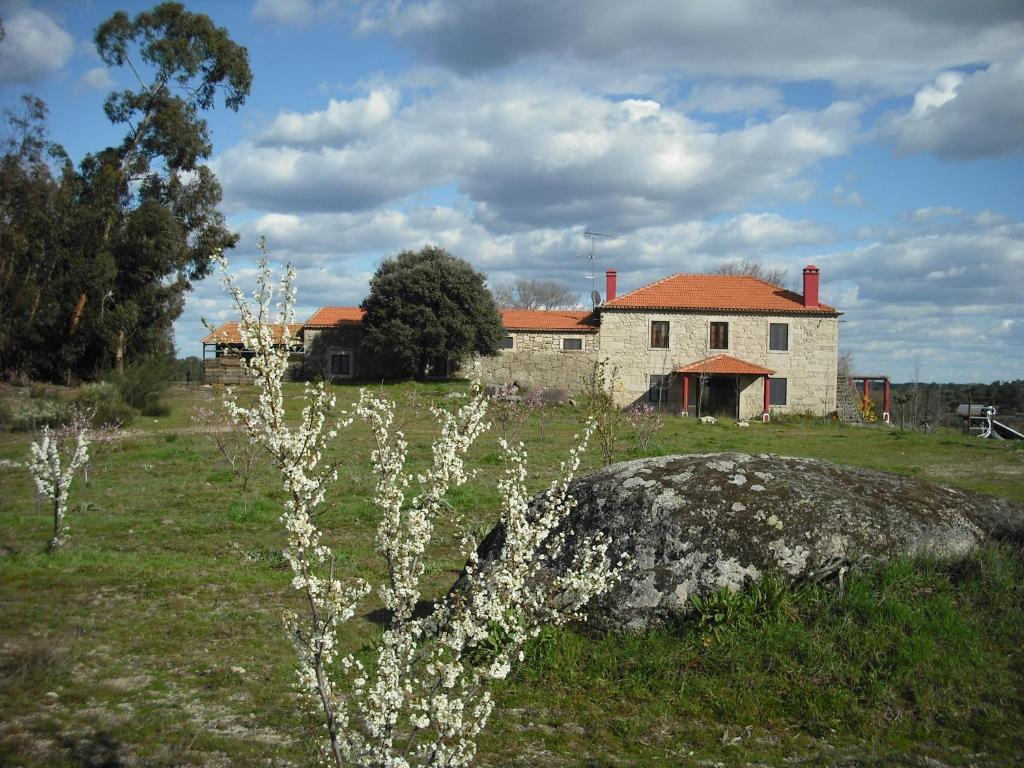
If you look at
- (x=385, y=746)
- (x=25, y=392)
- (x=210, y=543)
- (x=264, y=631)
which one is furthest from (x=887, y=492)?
(x=25, y=392)

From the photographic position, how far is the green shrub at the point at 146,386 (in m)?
25.3

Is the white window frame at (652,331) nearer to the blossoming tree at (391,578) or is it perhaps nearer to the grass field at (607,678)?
the grass field at (607,678)

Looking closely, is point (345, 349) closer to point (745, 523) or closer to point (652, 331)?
point (652, 331)

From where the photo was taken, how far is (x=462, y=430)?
12.4ft

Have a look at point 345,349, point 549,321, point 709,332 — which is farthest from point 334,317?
point 709,332

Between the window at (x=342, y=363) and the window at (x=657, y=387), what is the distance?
54.7 ft

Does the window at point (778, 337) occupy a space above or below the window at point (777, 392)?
above

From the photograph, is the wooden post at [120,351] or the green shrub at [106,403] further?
the wooden post at [120,351]

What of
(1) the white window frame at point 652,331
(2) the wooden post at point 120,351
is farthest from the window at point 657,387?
(2) the wooden post at point 120,351

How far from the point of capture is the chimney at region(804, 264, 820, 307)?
123 feet

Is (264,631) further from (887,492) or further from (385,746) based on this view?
(887,492)

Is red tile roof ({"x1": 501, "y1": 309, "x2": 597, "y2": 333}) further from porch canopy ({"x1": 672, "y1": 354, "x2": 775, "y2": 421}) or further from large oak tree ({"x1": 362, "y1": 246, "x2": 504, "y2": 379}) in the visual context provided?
porch canopy ({"x1": 672, "y1": 354, "x2": 775, "y2": 421})

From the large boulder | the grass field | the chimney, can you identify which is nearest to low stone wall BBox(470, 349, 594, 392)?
the chimney

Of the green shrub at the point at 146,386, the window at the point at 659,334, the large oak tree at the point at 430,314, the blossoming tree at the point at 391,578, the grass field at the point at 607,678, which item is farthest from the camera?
the window at the point at 659,334
